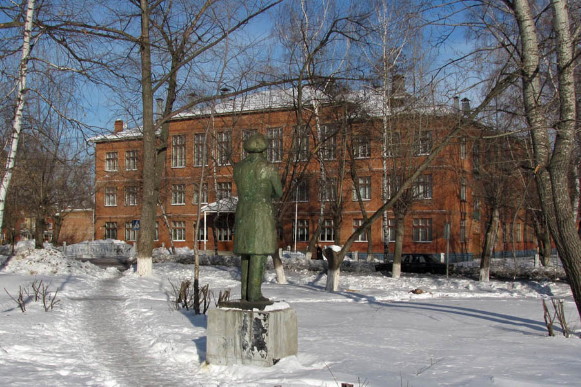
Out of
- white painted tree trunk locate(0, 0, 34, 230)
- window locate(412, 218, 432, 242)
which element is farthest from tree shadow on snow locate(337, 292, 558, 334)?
window locate(412, 218, 432, 242)

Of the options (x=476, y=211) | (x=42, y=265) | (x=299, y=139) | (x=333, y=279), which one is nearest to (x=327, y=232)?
(x=476, y=211)

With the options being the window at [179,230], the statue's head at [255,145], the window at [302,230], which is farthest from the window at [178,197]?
the statue's head at [255,145]

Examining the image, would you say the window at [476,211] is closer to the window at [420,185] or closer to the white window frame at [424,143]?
the window at [420,185]

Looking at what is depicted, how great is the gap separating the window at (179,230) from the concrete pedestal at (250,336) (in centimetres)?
4466

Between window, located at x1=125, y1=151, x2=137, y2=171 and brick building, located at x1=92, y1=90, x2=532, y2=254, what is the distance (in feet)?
0.76

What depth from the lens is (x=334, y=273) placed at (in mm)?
18203

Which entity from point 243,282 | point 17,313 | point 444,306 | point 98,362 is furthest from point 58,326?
point 444,306

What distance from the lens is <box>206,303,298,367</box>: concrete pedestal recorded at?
6.98 metres

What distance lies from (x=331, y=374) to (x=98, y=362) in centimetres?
329

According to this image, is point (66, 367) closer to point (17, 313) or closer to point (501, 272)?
point (17, 313)

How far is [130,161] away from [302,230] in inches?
711

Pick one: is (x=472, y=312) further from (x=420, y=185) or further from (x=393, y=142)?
(x=420, y=185)

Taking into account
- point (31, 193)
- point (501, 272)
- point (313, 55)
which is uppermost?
point (313, 55)

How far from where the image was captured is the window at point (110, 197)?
5323 centimetres
